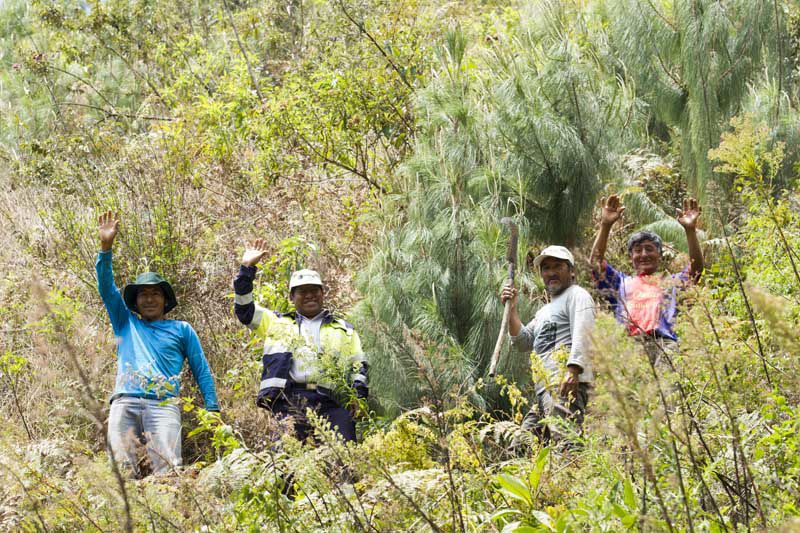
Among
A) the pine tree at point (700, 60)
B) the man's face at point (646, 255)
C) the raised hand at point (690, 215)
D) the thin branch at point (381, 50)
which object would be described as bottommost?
the man's face at point (646, 255)

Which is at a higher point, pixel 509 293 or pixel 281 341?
pixel 509 293

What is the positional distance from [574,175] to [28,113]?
35.9 feet

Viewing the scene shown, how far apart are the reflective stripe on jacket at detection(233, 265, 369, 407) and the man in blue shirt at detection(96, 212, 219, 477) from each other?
0.46 metres

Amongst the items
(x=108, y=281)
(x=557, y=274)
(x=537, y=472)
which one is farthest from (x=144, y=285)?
(x=537, y=472)

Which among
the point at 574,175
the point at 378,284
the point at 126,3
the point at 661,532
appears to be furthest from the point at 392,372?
the point at 126,3

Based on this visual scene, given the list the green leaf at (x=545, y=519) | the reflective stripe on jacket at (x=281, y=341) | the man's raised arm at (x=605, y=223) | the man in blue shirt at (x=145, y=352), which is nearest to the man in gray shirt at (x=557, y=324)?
the man's raised arm at (x=605, y=223)

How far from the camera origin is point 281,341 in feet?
16.7

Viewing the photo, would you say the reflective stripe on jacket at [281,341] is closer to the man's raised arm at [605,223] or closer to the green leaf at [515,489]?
the man's raised arm at [605,223]

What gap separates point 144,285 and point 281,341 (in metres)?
1.17

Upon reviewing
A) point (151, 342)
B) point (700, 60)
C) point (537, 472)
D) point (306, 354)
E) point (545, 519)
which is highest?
point (700, 60)

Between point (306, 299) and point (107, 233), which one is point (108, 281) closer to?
point (107, 233)

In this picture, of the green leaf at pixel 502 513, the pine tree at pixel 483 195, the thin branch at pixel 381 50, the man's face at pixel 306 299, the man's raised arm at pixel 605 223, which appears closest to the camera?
the green leaf at pixel 502 513

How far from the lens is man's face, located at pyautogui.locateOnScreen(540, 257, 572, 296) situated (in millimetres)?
4816

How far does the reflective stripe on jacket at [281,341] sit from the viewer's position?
5.05 metres
